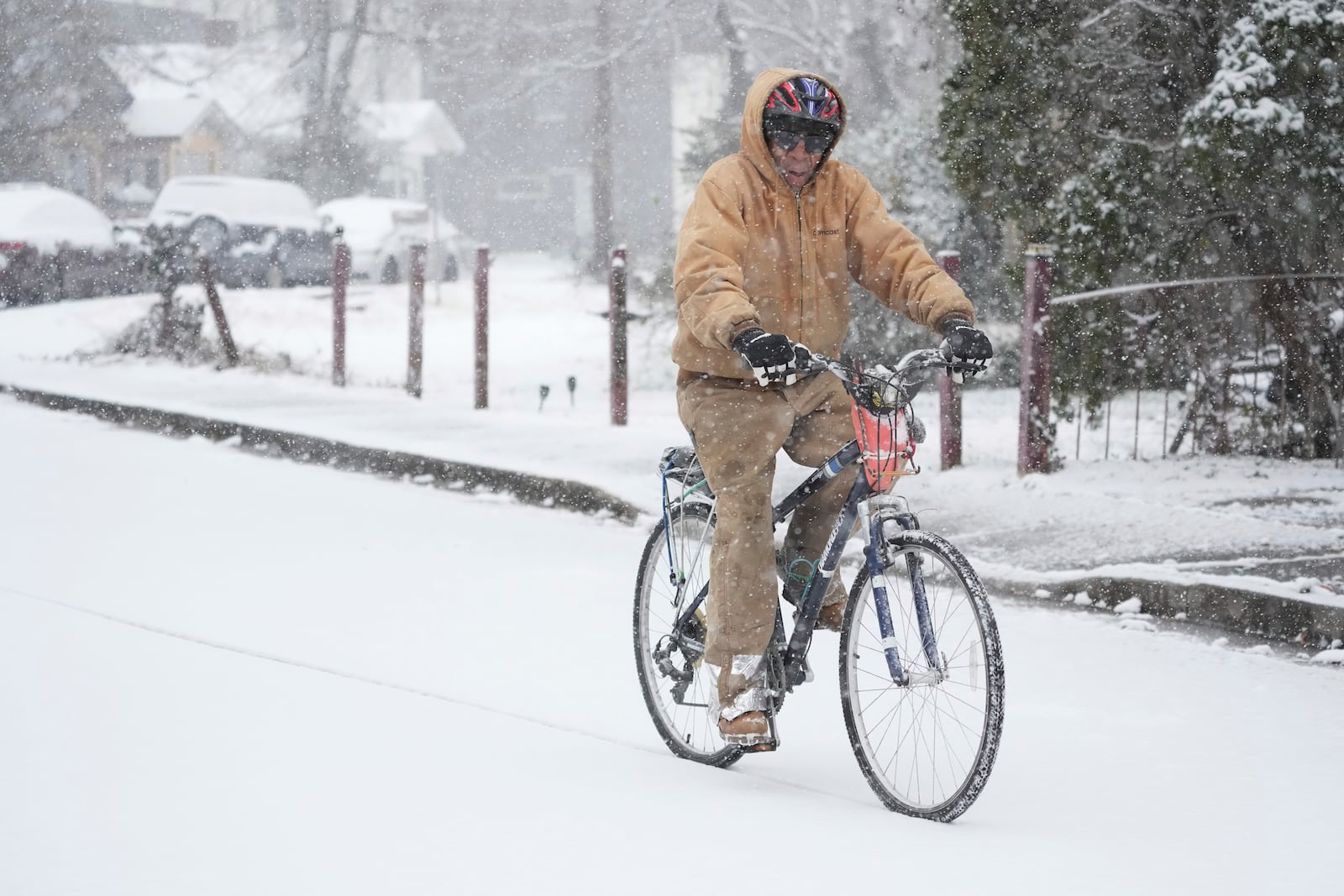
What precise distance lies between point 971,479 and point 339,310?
854cm

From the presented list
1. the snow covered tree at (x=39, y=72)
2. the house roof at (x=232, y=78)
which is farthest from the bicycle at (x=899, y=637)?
the snow covered tree at (x=39, y=72)

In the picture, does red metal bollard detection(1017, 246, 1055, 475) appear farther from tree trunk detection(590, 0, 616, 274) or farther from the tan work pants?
tree trunk detection(590, 0, 616, 274)

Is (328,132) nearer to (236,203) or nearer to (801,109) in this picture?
(236,203)

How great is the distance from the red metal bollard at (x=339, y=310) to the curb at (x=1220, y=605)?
395 inches

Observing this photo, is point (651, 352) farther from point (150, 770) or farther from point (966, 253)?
point (150, 770)

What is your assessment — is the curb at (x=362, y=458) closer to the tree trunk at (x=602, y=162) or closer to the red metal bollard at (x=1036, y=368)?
the red metal bollard at (x=1036, y=368)

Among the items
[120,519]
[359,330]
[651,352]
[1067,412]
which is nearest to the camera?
[120,519]

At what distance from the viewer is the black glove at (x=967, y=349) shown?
452 centimetres

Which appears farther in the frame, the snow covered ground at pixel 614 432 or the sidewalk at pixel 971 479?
the snow covered ground at pixel 614 432

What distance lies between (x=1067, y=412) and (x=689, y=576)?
548 centimetres

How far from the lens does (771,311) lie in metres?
4.91

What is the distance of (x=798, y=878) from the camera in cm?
417

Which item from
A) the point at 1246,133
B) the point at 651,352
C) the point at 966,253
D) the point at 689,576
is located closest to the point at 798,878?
the point at 689,576

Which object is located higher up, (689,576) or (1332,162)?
(1332,162)
